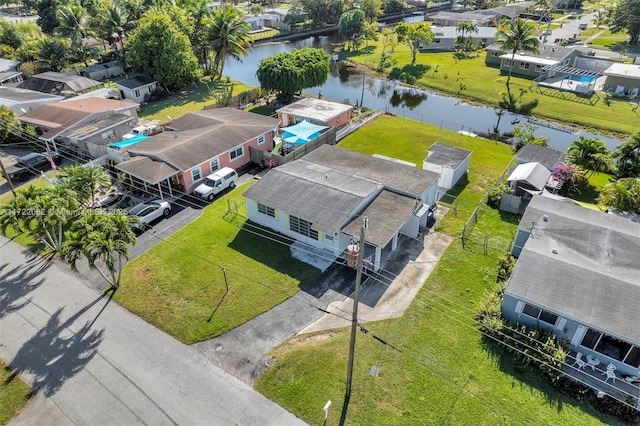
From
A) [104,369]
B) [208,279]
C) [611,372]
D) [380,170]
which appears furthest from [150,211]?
[611,372]

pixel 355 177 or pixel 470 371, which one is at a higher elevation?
pixel 355 177

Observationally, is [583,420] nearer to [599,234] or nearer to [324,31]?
[599,234]

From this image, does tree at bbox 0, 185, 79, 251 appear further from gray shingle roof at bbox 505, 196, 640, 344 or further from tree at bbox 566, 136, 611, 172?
tree at bbox 566, 136, 611, 172

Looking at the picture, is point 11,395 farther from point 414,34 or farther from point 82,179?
point 414,34

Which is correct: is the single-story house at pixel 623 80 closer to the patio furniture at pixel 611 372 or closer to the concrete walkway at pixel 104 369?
the patio furniture at pixel 611 372

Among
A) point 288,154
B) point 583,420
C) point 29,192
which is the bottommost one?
point 583,420

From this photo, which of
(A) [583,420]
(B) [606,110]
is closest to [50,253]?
(A) [583,420]

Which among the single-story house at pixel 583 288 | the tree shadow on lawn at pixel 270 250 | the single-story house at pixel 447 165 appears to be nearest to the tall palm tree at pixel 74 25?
the tree shadow on lawn at pixel 270 250

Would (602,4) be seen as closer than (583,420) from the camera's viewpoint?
No

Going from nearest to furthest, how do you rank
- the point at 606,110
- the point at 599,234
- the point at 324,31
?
1. the point at 599,234
2. the point at 606,110
3. the point at 324,31
